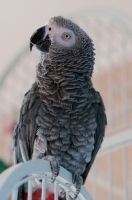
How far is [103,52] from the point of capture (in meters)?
1.92

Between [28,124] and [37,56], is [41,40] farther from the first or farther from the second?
[37,56]

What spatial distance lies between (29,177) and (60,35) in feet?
1.06

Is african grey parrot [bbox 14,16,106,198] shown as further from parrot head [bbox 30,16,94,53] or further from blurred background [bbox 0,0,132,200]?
blurred background [bbox 0,0,132,200]

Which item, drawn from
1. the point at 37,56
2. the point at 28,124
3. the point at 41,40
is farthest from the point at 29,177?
the point at 37,56

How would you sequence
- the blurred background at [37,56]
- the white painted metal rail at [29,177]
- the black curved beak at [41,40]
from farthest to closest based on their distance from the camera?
the blurred background at [37,56] < the black curved beak at [41,40] < the white painted metal rail at [29,177]

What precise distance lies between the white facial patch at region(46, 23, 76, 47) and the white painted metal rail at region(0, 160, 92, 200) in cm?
27

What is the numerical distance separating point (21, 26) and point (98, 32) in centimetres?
67

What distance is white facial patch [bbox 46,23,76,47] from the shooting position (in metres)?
0.82

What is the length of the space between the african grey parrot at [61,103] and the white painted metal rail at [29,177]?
3 centimetres

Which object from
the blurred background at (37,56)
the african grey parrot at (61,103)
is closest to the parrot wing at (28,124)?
the african grey parrot at (61,103)

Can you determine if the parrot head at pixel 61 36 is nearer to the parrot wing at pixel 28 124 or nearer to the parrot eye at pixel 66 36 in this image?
the parrot eye at pixel 66 36

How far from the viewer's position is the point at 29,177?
66cm

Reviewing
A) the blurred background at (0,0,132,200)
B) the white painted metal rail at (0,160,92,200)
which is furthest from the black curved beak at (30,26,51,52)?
the blurred background at (0,0,132,200)

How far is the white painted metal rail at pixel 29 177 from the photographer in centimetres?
61
